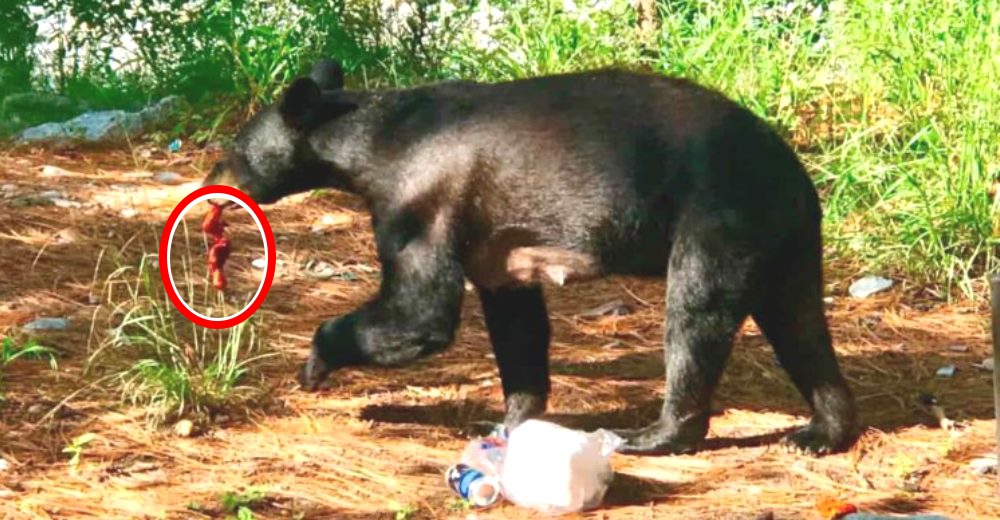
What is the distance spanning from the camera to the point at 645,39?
27.3ft

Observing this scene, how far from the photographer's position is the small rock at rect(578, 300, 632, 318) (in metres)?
6.34

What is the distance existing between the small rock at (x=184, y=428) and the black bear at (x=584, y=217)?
0.39m

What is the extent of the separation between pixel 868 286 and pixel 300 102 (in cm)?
274

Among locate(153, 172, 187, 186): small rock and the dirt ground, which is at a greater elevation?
locate(153, 172, 187, 186): small rock

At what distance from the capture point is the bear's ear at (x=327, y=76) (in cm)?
529

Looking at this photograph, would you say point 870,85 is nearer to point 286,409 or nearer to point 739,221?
point 739,221

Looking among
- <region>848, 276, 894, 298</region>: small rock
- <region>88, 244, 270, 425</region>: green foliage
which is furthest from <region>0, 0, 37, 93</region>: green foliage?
<region>848, 276, 894, 298</region>: small rock

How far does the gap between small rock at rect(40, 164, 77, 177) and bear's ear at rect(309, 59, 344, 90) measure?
285cm

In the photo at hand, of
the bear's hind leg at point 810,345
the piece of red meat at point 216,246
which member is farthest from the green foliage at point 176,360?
the bear's hind leg at point 810,345

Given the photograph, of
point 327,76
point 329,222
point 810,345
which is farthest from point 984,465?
point 329,222

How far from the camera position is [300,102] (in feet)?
16.3

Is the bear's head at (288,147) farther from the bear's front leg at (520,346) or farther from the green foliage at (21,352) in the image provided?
the green foliage at (21,352)

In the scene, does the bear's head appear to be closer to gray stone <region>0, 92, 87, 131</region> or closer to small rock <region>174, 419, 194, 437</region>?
small rock <region>174, 419, 194, 437</region>

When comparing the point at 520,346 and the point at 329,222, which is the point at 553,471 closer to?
the point at 520,346
